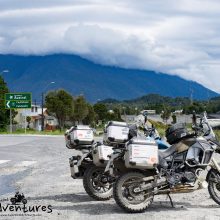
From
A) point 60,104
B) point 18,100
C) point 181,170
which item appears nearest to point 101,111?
point 60,104

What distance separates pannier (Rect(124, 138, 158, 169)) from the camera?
30.3 feet

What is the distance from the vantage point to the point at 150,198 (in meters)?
9.51

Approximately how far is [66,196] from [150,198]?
254 cm

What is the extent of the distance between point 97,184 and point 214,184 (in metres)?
2.19

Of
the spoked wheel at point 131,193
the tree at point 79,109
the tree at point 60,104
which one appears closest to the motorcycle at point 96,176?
the spoked wheel at point 131,193

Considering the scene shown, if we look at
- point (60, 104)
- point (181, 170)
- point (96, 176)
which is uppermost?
point (60, 104)

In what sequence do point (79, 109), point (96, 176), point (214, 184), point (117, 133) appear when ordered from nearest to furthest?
point (214, 184) < point (117, 133) < point (96, 176) < point (79, 109)

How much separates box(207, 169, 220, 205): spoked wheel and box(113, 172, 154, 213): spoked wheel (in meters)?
1.14

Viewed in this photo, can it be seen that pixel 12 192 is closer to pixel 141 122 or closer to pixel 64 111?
pixel 141 122

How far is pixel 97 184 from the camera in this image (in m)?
10.8

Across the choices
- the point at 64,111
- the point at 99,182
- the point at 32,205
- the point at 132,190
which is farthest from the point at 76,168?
the point at 64,111

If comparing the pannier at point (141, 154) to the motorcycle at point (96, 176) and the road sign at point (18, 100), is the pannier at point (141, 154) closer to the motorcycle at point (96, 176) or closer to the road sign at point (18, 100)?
the motorcycle at point (96, 176)

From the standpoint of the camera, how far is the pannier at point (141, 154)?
9227mm

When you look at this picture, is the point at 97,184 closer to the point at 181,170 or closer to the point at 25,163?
the point at 181,170
